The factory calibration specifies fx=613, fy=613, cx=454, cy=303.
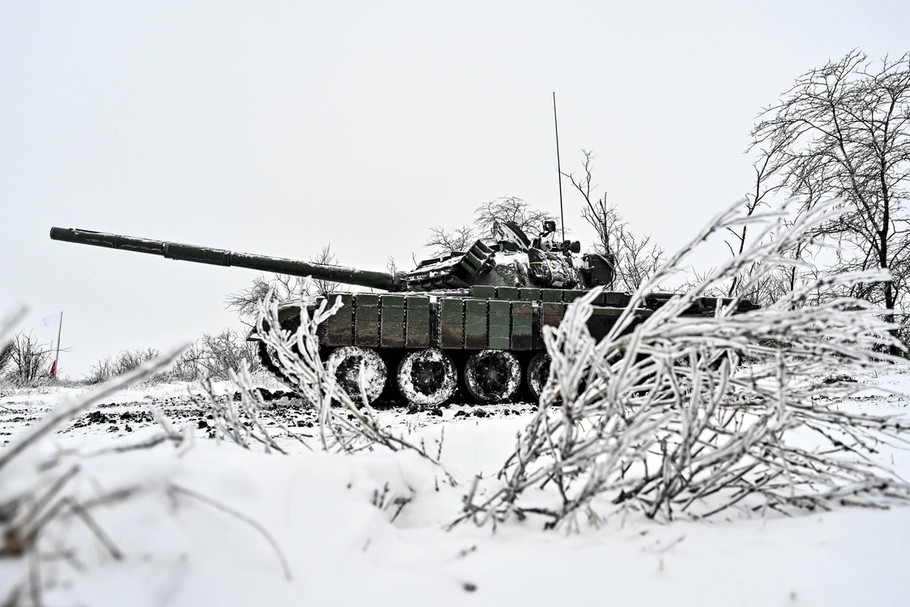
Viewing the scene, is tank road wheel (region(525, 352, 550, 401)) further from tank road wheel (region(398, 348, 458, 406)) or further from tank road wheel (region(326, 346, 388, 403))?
tank road wheel (region(326, 346, 388, 403))

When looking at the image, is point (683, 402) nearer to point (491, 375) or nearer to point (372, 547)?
point (372, 547)

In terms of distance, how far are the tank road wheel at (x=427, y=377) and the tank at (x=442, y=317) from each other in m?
0.01

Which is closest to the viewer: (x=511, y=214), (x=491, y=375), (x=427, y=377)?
(x=427, y=377)

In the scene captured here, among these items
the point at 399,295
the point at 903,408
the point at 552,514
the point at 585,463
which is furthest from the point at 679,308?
the point at 399,295

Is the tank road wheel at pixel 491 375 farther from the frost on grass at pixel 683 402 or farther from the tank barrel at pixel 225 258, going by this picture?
the frost on grass at pixel 683 402

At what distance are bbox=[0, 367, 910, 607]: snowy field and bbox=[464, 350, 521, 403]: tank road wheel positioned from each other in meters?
7.27

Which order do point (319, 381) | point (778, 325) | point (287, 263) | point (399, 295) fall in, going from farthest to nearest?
point (287, 263) < point (399, 295) < point (319, 381) < point (778, 325)

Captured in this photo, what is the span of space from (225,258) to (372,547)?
8.41 m

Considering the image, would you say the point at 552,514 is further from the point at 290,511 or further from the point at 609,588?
the point at 290,511

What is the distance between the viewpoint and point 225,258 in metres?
9.10

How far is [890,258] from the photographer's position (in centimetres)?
1141

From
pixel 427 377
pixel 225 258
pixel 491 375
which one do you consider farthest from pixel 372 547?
pixel 225 258

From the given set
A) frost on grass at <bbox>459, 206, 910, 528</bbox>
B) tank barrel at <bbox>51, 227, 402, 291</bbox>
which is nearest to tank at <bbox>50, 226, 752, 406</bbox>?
tank barrel at <bbox>51, 227, 402, 291</bbox>

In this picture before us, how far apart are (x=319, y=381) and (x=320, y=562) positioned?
98 centimetres
